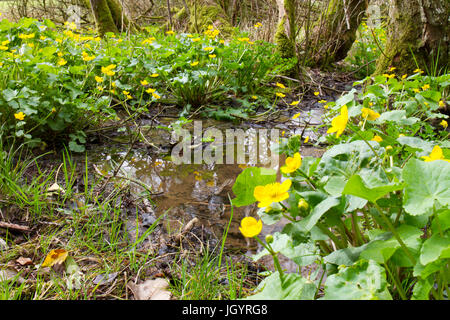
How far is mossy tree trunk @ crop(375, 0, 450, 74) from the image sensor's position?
237 cm

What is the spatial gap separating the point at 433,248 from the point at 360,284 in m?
0.15

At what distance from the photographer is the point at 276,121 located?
2914 mm

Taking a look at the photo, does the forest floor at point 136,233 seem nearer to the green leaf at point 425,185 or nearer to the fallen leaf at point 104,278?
the fallen leaf at point 104,278

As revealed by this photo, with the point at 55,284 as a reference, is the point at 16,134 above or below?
above

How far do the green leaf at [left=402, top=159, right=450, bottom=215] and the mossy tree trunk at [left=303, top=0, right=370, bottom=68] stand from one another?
3.81 metres

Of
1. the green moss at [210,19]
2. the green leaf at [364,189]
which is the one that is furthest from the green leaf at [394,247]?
the green moss at [210,19]

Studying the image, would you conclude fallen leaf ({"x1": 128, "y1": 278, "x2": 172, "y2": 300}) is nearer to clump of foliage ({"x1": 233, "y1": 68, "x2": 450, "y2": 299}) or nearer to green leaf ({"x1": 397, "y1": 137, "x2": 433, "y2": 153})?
clump of foliage ({"x1": 233, "y1": 68, "x2": 450, "y2": 299})

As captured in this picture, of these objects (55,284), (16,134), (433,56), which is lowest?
(55,284)

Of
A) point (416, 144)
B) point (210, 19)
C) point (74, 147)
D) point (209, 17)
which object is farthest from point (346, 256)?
point (209, 17)

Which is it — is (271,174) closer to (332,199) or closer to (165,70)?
(332,199)

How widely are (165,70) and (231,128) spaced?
67 centimetres

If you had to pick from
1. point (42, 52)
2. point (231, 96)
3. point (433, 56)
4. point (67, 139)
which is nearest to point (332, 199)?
point (67, 139)

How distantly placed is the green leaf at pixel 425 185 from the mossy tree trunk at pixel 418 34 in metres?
2.09

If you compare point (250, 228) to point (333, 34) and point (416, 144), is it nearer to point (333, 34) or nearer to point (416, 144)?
point (416, 144)
